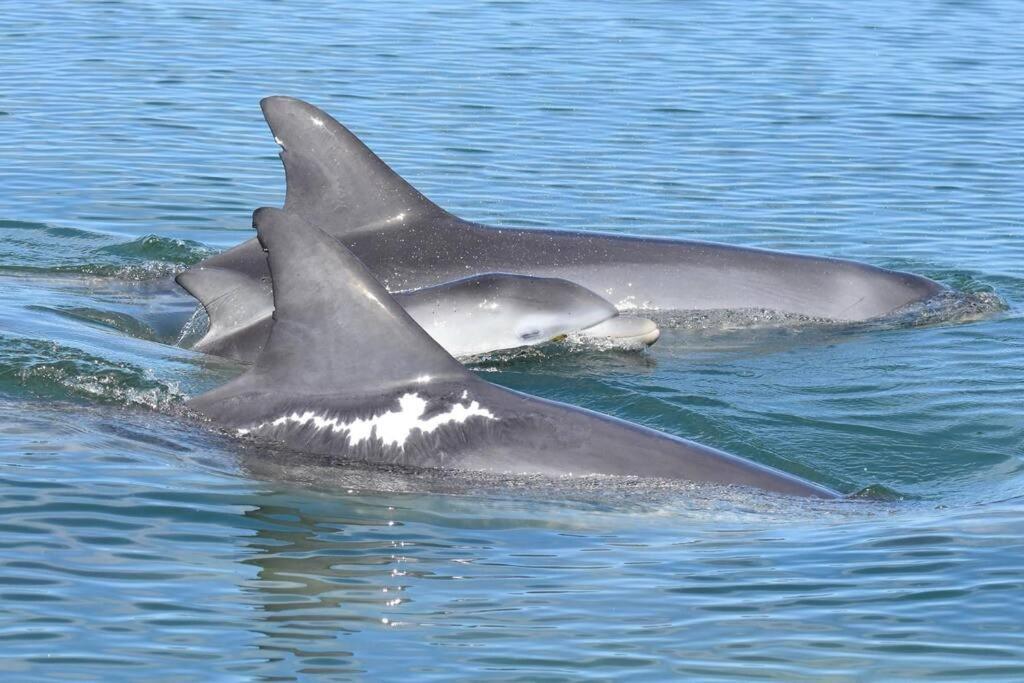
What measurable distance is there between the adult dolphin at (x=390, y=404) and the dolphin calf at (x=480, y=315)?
335 cm

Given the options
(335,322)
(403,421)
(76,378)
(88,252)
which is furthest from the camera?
(88,252)

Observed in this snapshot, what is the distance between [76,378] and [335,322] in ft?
9.38

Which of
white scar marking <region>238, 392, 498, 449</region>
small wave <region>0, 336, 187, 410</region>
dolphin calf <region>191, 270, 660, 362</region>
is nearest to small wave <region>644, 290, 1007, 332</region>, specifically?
dolphin calf <region>191, 270, 660, 362</region>

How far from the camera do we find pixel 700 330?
51.3 feet

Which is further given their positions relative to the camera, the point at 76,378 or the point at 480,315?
the point at 480,315

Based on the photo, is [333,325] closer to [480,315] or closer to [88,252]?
[480,315]

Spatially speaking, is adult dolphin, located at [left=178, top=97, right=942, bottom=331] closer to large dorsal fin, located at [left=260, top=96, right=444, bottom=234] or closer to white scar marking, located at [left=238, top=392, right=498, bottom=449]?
large dorsal fin, located at [left=260, top=96, right=444, bottom=234]

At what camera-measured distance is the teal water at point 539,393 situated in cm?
782

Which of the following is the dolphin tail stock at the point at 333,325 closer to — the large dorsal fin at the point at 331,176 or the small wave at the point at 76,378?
the small wave at the point at 76,378

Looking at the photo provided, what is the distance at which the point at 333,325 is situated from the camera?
32.1 ft

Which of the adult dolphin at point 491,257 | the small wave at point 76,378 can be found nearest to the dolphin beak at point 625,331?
the adult dolphin at point 491,257

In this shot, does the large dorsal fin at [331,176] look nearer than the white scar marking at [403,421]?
No

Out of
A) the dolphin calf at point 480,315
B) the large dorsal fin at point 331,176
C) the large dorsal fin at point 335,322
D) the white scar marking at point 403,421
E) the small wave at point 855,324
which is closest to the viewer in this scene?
the large dorsal fin at point 335,322

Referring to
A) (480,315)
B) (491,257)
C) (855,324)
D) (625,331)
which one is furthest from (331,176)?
(855,324)
